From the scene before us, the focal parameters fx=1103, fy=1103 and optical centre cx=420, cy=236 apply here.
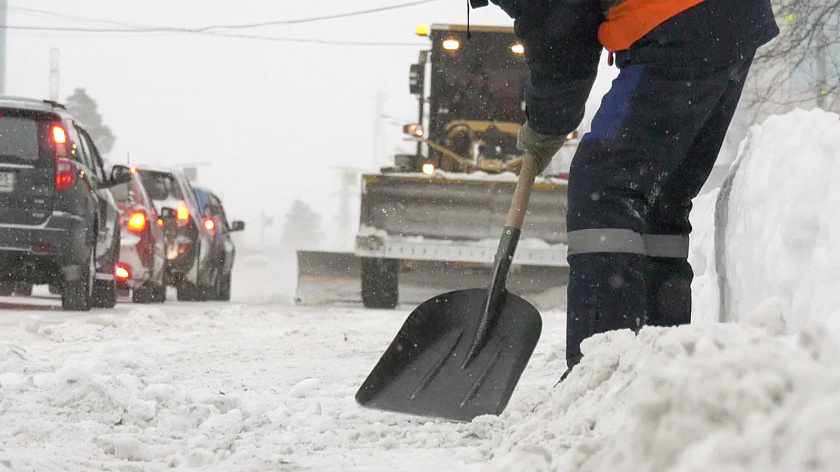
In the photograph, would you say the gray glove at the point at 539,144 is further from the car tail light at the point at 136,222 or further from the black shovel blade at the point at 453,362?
the car tail light at the point at 136,222

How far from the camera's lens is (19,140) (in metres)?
8.72

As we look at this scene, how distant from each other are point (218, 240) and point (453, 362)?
1137cm

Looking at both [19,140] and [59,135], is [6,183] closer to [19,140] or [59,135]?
[19,140]

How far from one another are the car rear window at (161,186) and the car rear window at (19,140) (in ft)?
14.9

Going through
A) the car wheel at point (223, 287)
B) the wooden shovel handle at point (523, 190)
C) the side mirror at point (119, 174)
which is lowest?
the car wheel at point (223, 287)

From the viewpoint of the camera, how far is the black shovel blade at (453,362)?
3.15 metres

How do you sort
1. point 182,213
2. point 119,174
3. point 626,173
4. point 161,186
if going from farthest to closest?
point 161,186, point 182,213, point 119,174, point 626,173

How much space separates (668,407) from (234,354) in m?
4.50

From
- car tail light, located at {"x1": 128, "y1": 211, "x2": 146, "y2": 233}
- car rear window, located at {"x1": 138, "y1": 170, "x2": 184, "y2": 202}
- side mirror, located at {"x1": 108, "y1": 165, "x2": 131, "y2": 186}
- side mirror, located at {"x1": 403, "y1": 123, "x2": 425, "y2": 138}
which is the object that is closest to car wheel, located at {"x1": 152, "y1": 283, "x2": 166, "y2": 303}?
car tail light, located at {"x1": 128, "y1": 211, "x2": 146, "y2": 233}

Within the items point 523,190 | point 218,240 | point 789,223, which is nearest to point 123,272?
point 218,240

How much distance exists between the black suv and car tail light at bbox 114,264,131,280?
63.4 inches

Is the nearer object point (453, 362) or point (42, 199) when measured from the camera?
point (453, 362)

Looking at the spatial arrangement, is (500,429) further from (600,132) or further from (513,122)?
(513,122)

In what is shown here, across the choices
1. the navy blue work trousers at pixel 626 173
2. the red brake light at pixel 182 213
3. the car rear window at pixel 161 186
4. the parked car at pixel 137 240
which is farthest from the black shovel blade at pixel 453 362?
the car rear window at pixel 161 186
